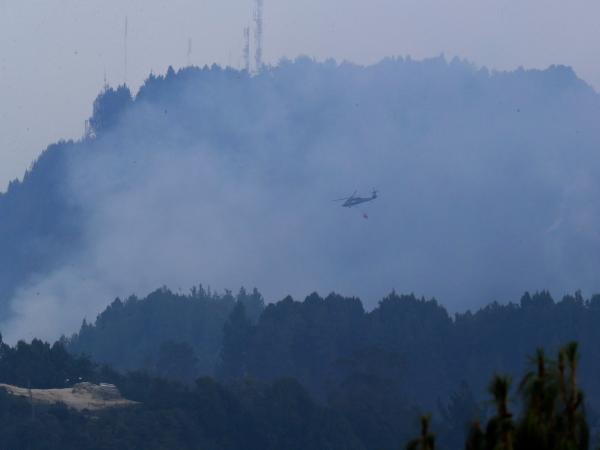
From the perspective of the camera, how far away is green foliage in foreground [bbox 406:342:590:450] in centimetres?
3428

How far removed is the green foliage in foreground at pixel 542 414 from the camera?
34281 mm

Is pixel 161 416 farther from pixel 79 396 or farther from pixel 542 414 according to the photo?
pixel 542 414

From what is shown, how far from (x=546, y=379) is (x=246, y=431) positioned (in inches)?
5539

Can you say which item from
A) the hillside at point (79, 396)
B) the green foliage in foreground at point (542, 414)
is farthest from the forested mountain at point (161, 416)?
the green foliage in foreground at point (542, 414)

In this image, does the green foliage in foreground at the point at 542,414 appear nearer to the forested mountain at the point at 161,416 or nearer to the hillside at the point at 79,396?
the forested mountain at the point at 161,416

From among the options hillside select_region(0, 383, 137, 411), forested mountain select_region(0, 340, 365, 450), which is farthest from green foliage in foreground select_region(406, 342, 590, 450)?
hillside select_region(0, 383, 137, 411)

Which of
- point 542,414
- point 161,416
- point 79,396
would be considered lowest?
point 542,414

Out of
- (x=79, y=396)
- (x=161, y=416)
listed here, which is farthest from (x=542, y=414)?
(x=79, y=396)

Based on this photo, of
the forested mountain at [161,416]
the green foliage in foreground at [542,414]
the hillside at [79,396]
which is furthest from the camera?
the hillside at [79,396]

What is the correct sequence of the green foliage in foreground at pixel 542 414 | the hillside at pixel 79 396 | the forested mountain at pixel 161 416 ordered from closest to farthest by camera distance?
the green foliage in foreground at pixel 542 414, the forested mountain at pixel 161 416, the hillside at pixel 79 396

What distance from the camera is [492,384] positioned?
34.7m

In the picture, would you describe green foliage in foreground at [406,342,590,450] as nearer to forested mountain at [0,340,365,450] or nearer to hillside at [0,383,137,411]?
forested mountain at [0,340,365,450]

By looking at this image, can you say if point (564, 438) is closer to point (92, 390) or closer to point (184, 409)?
point (184, 409)

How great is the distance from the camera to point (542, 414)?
35.7 metres
